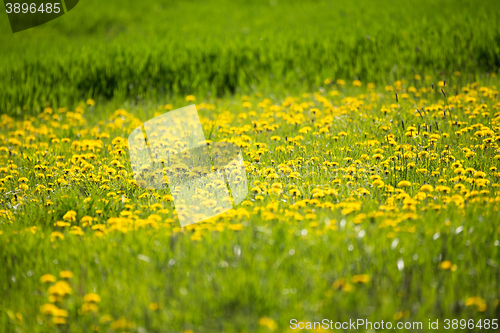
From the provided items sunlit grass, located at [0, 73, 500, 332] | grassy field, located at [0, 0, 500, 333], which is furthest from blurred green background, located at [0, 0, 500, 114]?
sunlit grass, located at [0, 73, 500, 332]

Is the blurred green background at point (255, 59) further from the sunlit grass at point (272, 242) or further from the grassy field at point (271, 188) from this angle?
the sunlit grass at point (272, 242)

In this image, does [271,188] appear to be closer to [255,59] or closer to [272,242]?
[272,242]

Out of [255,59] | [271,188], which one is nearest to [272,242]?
[271,188]

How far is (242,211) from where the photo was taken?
2.77 meters

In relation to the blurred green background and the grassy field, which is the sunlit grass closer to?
the grassy field

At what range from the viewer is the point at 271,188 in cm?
321

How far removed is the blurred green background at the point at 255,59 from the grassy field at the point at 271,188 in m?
0.04

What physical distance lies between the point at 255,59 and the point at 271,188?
4.57m

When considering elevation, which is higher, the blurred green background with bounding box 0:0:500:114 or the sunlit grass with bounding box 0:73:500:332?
the blurred green background with bounding box 0:0:500:114

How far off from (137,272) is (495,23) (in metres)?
7.46

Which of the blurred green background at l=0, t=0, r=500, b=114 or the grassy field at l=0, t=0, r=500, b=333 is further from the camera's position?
the blurred green background at l=0, t=0, r=500, b=114

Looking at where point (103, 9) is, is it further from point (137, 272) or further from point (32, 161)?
point (137, 272)

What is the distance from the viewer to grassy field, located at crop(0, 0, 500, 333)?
6.79 feet

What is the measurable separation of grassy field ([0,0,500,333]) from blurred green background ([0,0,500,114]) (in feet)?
0.13
